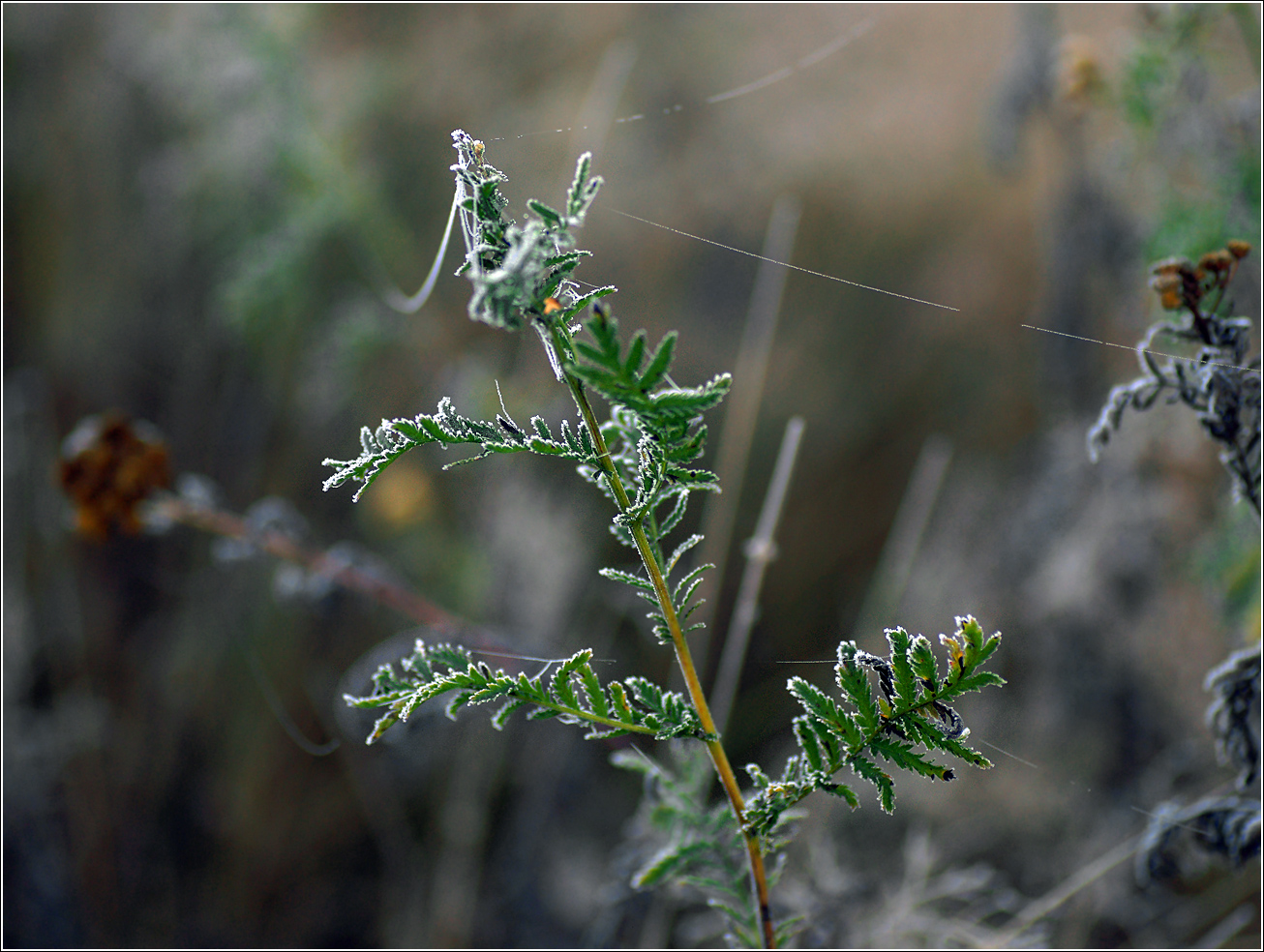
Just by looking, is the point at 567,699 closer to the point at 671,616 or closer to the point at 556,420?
the point at 671,616

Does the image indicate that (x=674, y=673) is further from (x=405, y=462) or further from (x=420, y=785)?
(x=405, y=462)

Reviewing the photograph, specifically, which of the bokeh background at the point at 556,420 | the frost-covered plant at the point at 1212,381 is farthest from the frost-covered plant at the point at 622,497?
the bokeh background at the point at 556,420

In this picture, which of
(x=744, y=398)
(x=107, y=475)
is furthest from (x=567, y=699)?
(x=744, y=398)

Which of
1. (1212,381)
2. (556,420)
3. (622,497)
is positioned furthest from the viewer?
(556,420)

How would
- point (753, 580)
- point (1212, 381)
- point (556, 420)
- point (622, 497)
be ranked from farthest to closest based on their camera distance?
point (556, 420) < point (753, 580) < point (1212, 381) < point (622, 497)

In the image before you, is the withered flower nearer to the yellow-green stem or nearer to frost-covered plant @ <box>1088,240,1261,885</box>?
the yellow-green stem

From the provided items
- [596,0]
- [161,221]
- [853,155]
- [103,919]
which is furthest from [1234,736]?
[161,221]
